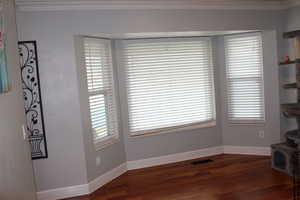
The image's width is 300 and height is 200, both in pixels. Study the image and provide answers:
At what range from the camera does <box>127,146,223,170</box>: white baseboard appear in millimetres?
4789

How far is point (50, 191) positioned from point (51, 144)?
0.60 meters

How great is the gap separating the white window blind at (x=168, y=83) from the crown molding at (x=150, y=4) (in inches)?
29.6

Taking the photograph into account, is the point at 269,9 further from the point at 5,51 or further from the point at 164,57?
the point at 5,51

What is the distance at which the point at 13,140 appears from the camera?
7.83 feet

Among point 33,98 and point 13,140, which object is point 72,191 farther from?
point 13,140

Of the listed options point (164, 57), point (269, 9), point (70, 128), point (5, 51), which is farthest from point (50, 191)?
point (269, 9)

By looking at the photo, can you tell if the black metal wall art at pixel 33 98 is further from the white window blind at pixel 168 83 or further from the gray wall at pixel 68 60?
the white window blind at pixel 168 83

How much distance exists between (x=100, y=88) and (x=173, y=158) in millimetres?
1665

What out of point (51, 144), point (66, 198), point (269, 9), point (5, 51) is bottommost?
point (66, 198)

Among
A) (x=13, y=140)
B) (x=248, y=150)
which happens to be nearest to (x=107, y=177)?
(x=13, y=140)

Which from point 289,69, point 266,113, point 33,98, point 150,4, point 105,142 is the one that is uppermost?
point 150,4

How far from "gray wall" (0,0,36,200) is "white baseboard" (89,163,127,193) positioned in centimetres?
122

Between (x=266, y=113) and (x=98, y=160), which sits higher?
(x=266, y=113)

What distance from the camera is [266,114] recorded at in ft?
16.1
